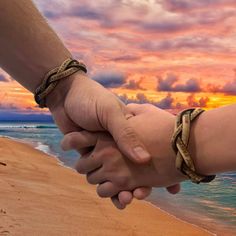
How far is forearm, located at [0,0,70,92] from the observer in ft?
10.5

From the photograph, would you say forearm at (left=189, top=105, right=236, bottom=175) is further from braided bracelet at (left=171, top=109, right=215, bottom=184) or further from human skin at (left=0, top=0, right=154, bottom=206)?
human skin at (left=0, top=0, right=154, bottom=206)

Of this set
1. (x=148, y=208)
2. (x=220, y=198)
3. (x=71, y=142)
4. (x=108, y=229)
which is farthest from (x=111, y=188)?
(x=220, y=198)

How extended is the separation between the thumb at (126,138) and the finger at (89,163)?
249 mm

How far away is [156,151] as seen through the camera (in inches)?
116

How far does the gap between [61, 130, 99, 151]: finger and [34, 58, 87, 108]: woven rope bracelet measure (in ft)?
1.09

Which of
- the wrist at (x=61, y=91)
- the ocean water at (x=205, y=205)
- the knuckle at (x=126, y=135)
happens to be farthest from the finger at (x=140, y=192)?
the ocean water at (x=205, y=205)

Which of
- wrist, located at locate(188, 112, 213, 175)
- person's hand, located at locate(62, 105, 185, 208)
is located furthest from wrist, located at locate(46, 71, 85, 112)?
wrist, located at locate(188, 112, 213, 175)

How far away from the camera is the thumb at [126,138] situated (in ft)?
9.71

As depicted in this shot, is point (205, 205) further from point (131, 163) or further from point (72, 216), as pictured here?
point (131, 163)

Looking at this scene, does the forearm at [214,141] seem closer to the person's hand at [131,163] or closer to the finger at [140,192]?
the person's hand at [131,163]

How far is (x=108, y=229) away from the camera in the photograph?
20.7 feet

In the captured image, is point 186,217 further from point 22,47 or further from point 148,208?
point 22,47

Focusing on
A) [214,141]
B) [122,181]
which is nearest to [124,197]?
[122,181]

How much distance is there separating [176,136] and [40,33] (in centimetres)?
115
